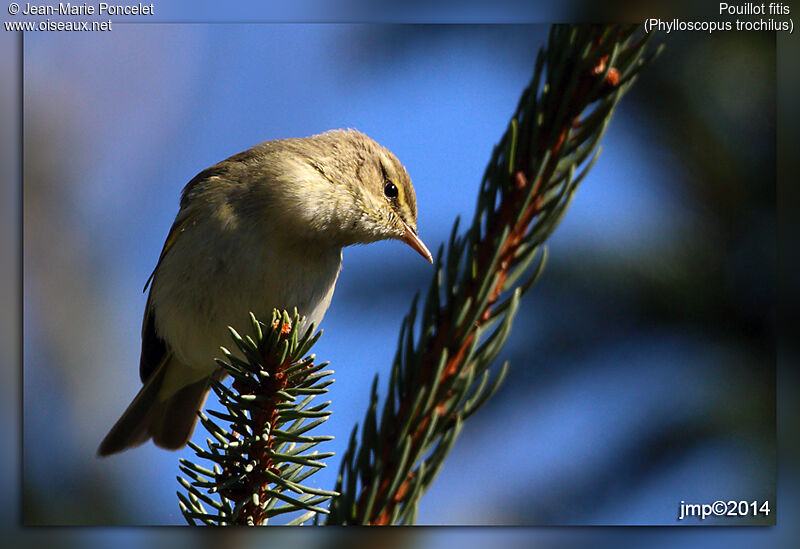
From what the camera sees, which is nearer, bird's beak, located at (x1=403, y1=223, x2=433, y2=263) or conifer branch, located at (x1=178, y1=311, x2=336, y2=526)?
conifer branch, located at (x1=178, y1=311, x2=336, y2=526)

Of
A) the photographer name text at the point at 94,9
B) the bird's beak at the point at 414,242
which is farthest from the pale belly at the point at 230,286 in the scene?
the photographer name text at the point at 94,9

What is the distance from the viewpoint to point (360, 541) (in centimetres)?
155

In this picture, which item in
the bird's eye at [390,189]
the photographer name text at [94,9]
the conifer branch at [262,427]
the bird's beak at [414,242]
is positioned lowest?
the conifer branch at [262,427]

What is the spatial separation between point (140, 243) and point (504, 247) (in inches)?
42.3

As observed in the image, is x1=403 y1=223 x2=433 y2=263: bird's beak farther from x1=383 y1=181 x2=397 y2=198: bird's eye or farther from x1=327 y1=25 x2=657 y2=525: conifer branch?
x1=327 y1=25 x2=657 y2=525: conifer branch

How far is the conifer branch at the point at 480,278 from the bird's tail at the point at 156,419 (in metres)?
0.85

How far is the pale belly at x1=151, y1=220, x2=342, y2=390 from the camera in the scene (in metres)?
1.77

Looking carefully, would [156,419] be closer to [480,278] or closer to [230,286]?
[230,286]

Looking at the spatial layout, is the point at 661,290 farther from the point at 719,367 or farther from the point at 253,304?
the point at 253,304

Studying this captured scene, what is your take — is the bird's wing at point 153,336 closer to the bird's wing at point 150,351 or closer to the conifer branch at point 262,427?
the bird's wing at point 150,351

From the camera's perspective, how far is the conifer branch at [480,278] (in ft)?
4.23

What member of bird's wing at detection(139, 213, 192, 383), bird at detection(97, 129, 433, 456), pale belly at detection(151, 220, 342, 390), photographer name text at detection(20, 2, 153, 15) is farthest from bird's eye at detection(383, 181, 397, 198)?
photographer name text at detection(20, 2, 153, 15)

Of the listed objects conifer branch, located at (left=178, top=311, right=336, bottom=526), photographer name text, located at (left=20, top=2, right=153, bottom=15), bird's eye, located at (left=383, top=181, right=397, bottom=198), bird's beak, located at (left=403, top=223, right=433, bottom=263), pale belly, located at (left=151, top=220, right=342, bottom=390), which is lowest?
conifer branch, located at (left=178, top=311, right=336, bottom=526)

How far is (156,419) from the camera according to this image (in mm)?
2043
